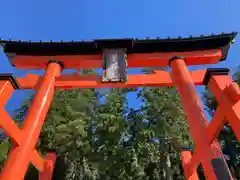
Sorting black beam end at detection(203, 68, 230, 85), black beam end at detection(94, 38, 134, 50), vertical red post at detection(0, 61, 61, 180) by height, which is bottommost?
vertical red post at detection(0, 61, 61, 180)

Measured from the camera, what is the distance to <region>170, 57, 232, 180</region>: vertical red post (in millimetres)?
3117

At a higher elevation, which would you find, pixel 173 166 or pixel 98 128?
pixel 98 128

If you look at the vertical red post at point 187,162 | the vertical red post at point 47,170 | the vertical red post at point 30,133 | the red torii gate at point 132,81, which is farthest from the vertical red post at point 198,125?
the vertical red post at point 47,170

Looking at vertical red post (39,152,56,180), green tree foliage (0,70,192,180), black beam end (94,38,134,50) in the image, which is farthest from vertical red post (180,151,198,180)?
green tree foliage (0,70,192,180)

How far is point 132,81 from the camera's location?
4871 mm

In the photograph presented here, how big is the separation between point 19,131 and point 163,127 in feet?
41.0

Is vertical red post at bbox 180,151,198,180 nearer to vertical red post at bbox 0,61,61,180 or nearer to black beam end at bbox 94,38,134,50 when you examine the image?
black beam end at bbox 94,38,134,50

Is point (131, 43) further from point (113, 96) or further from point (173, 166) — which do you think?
point (173, 166)

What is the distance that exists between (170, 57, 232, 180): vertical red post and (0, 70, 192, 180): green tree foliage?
10.3 meters

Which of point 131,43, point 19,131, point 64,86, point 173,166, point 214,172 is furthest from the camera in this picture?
point 173,166

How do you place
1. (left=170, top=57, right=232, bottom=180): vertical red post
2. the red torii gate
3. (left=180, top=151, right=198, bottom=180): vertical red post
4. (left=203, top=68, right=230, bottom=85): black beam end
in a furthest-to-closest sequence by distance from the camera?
1. (left=180, top=151, right=198, bottom=180): vertical red post
2. (left=203, top=68, right=230, bottom=85): black beam end
3. the red torii gate
4. (left=170, top=57, right=232, bottom=180): vertical red post

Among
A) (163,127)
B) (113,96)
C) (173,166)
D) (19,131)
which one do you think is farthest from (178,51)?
(173,166)

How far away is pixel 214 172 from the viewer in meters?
3.07

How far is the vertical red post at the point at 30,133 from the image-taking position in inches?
127
